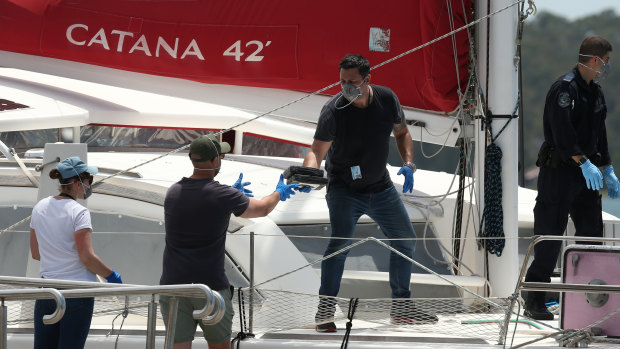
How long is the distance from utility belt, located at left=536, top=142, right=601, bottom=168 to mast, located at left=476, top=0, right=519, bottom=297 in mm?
129

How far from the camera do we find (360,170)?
479 cm

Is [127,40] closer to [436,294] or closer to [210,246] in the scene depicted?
[210,246]

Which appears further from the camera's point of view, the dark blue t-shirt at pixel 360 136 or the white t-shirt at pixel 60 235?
the dark blue t-shirt at pixel 360 136

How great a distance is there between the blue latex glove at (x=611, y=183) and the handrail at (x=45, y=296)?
2857 millimetres

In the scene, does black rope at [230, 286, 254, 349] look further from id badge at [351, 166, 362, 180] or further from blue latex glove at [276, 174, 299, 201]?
id badge at [351, 166, 362, 180]

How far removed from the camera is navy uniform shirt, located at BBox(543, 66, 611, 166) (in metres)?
5.02

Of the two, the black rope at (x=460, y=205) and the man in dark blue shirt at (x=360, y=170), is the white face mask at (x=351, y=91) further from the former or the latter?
the black rope at (x=460, y=205)

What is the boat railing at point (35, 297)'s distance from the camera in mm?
3410

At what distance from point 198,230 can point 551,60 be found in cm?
3475

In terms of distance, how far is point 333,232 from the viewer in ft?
15.8

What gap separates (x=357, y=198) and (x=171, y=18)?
4.66 feet

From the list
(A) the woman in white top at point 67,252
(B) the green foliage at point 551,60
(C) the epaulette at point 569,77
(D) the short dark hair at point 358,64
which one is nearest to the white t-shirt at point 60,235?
(A) the woman in white top at point 67,252

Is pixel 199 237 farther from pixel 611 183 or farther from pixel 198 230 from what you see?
pixel 611 183

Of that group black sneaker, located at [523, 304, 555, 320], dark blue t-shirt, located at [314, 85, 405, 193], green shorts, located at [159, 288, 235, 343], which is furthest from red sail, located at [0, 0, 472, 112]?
green shorts, located at [159, 288, 235, 343]
